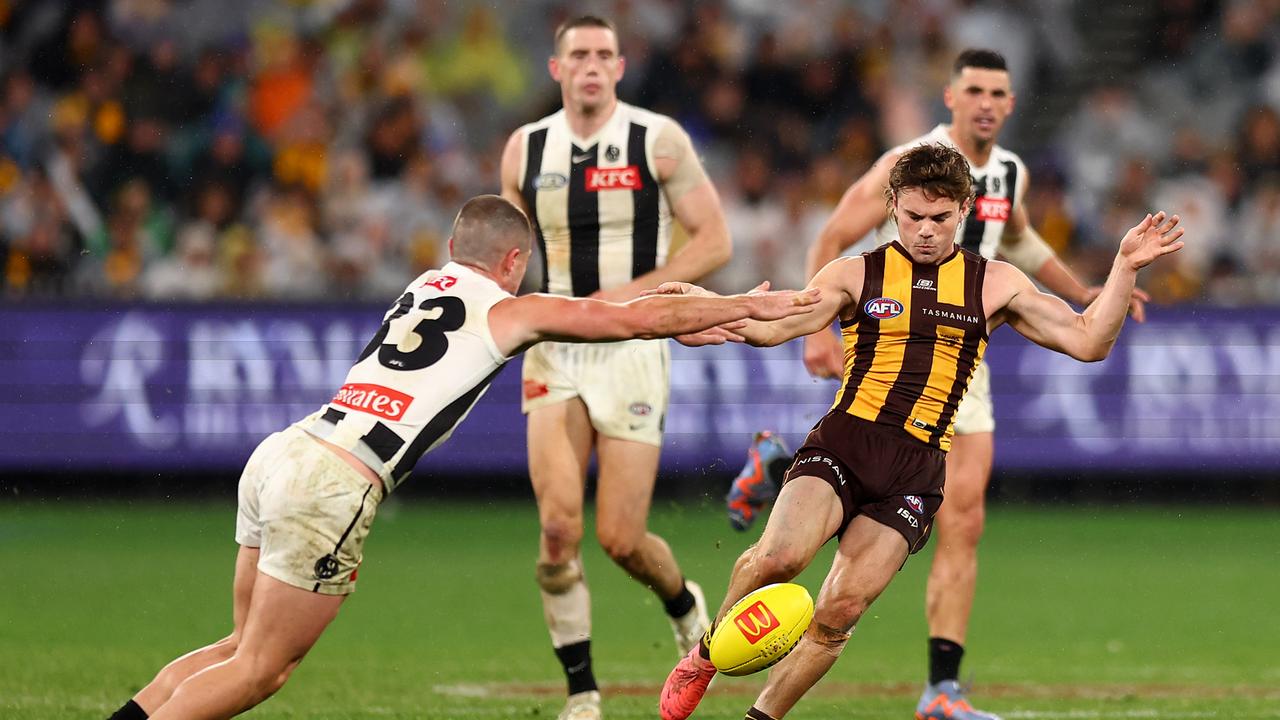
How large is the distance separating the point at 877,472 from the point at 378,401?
1831 millimetres

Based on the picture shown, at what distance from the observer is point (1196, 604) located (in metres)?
11.1

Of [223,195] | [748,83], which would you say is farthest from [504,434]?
[748,83]

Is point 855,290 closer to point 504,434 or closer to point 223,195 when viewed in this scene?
point 504,434

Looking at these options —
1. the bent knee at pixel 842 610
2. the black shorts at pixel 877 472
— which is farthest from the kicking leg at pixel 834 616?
the black shorts at pixel 877 472

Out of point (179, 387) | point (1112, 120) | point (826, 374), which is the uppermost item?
point (1112, 120)

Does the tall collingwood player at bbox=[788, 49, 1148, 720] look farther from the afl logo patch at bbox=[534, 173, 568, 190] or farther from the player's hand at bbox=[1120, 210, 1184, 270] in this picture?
the player's hand at bbox=[1120, 210, 1184, 270]

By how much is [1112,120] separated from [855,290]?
1189 centimetres

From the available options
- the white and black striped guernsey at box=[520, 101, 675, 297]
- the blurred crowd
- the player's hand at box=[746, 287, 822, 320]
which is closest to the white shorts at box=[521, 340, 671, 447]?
the white and black striped guernsey at box=[520, 101, 675, 297]

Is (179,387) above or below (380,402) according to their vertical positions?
below

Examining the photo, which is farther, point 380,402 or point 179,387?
point 179,387

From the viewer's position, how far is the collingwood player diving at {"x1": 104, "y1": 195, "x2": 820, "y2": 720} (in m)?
5.59

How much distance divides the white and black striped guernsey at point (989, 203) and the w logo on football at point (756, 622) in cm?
270

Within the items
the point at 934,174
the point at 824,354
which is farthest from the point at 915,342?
the point at 824,354

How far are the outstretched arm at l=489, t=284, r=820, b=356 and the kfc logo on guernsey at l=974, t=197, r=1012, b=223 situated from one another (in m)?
2.54
